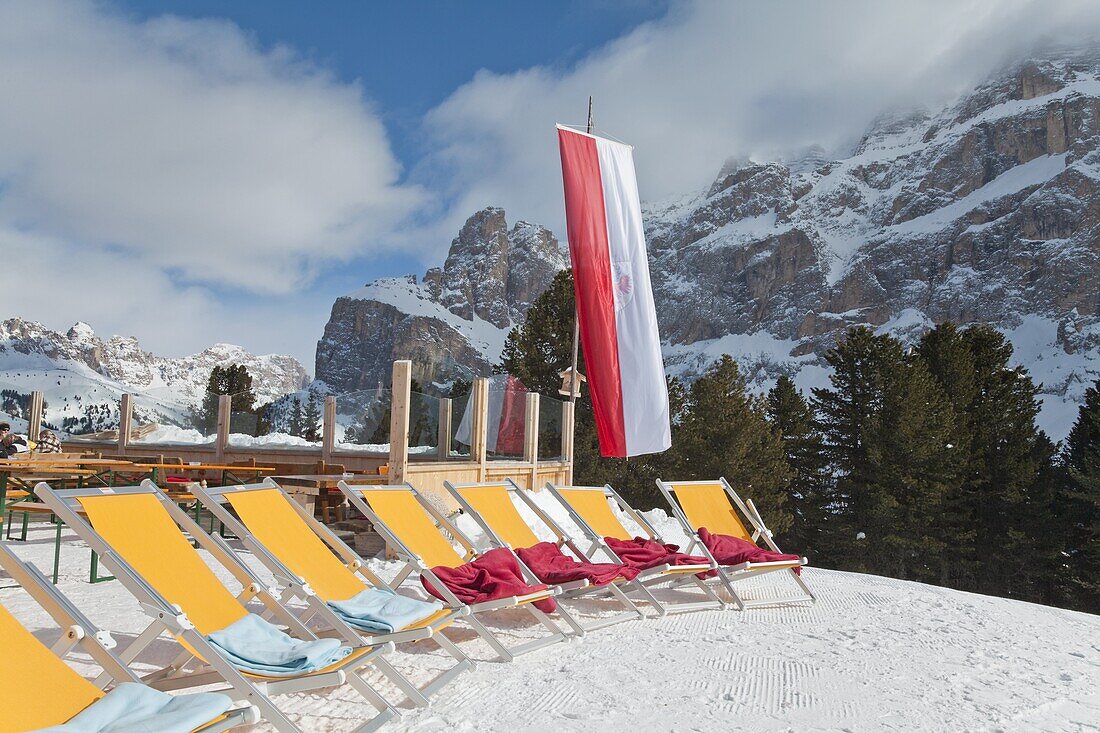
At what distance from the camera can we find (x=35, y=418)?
11.8 meters

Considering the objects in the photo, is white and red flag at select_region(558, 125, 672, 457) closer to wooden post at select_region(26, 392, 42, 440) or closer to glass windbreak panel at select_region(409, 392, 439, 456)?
glass windbreak panel at select_region(409, 392, 439, 456)

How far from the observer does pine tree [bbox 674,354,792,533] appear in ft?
83.1

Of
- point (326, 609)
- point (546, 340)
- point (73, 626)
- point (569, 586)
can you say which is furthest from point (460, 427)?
point (546, 340)

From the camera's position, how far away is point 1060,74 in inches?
5507

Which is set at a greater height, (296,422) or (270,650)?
(296,422)

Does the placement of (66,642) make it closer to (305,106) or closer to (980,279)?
(305,106)

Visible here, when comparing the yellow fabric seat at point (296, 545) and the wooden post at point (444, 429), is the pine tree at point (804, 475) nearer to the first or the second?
the wooden post at point (444, 429)

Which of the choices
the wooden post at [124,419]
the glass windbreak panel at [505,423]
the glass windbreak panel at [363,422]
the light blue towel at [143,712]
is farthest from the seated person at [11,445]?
the light blue towel at [143,712]

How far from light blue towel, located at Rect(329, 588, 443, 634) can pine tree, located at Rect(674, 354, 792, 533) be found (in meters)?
22.3

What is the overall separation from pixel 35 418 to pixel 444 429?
679 centimetres

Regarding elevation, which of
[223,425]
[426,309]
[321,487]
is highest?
[426,309]

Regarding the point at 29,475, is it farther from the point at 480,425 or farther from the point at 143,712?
the point at 143,712

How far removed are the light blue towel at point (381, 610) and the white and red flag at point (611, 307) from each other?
2.77 meters

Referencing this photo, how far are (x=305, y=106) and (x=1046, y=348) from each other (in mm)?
117518
